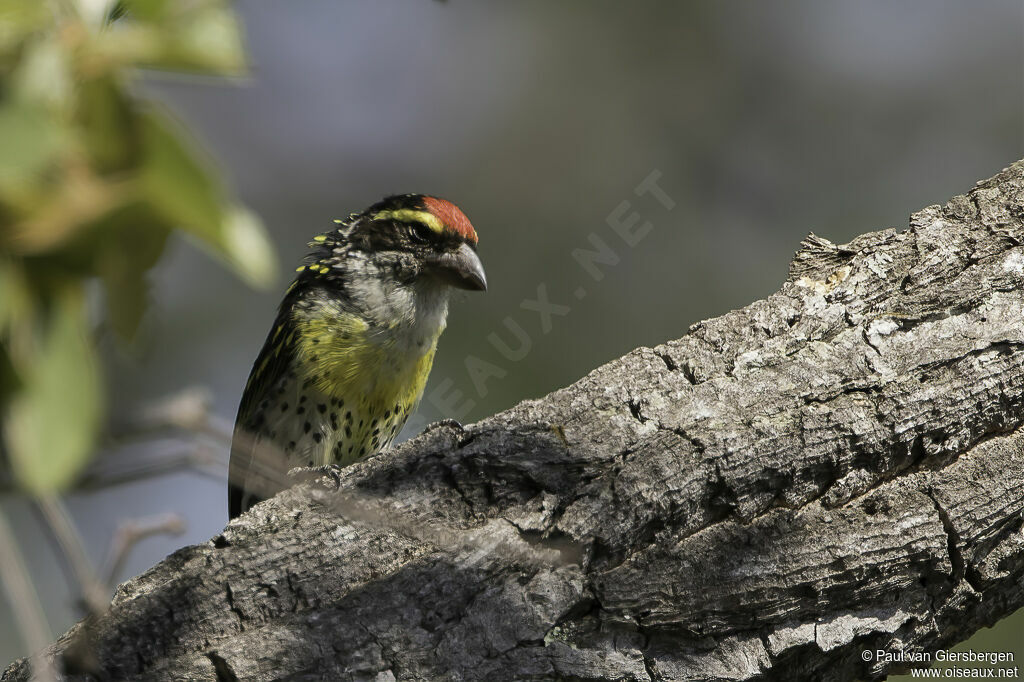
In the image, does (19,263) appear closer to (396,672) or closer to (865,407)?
(396,672)

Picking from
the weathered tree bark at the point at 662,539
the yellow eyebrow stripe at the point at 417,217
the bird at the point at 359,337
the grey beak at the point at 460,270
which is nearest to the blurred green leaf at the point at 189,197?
the weathered tree bark at the point at 662,539

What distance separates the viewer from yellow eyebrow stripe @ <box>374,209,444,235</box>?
18.7ft

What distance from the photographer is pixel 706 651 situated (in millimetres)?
2889

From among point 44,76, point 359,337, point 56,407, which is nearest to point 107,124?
point 44,76

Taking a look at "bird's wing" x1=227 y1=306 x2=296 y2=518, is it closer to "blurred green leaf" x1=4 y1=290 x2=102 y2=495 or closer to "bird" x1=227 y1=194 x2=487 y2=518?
"bird" x1=227 y1=194 x2=487 y2=518

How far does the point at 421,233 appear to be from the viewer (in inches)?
226

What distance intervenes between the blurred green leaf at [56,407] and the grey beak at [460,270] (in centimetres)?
446

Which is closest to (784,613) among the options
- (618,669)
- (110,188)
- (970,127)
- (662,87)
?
(618,669)

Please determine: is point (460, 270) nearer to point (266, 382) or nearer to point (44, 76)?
point (266, 382)

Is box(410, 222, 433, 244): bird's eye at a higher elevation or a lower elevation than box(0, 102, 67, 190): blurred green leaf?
higher

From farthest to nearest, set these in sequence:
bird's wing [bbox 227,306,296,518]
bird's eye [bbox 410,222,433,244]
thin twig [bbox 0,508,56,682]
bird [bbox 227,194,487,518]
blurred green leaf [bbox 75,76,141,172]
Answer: bird's eye [bbox 410,222,433,244]
bird's wing [bbox 227,306,296,518]
bird [bbox 227,194,487,518]
blurred green leaf [bbox 75,76,141,172]
thin twig [bbox 0,508,56,682]

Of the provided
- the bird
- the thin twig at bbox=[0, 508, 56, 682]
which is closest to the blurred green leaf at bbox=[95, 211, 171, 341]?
the thin twig at bbox=[0, 508, 56, 682]

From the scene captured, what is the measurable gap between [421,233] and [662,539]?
3239 mm

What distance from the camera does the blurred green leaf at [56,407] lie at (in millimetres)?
1081
